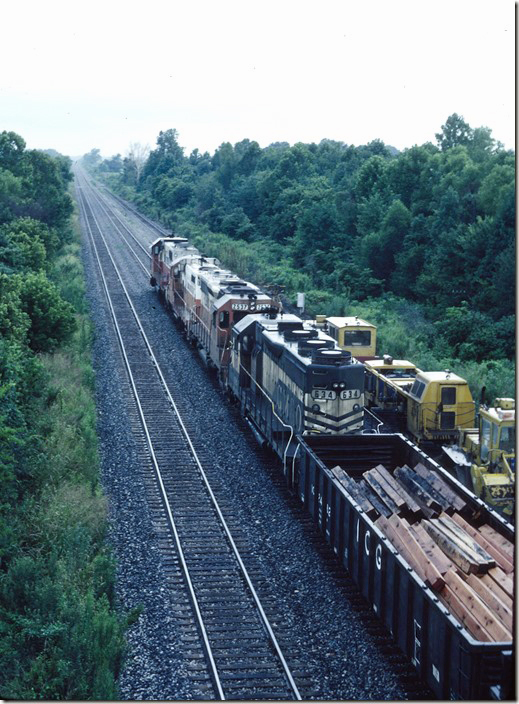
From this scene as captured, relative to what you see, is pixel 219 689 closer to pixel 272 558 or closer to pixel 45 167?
pixel 272 558

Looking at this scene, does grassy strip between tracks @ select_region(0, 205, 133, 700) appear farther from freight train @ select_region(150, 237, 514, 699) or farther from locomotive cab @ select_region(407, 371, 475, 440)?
locomotive cab @ select_region(407, 371, 475, 440)

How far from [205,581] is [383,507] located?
11.5 ft

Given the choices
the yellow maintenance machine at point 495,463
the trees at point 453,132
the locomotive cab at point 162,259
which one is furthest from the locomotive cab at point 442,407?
the trees at point 453,132

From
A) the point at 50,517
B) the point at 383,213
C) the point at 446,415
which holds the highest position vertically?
the point at 383,213

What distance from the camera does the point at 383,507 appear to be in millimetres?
14812

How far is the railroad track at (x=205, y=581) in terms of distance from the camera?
38.1 ft

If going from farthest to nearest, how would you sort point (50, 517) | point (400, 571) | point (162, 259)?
point (162, 259) < point (50, 517) < point (400, 571)

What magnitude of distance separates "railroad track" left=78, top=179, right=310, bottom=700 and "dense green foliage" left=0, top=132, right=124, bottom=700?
131 centimetres

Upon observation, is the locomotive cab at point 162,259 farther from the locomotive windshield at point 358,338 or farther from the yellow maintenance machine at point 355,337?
the locomotive windshield at point 358,338

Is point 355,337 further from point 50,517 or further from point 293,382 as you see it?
point 50,517

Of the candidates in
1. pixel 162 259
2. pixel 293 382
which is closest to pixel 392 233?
pixel 162 259

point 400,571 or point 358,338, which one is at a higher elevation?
point 358,338

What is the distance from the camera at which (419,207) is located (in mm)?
45781

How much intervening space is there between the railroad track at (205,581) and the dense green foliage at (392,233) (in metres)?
10.4
